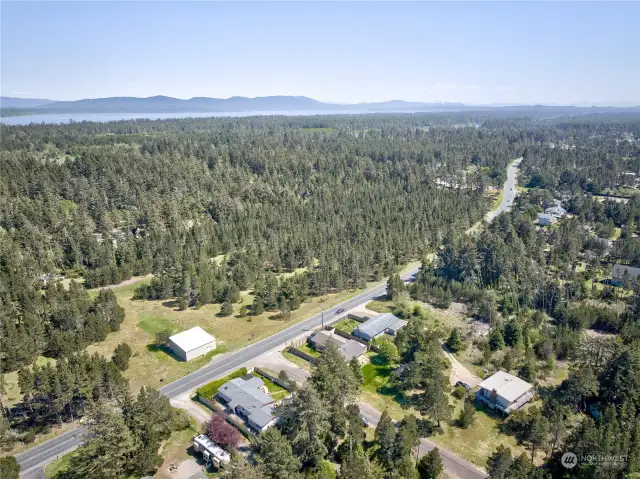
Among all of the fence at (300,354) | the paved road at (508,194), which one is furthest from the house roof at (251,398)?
the paved road at (508,194)

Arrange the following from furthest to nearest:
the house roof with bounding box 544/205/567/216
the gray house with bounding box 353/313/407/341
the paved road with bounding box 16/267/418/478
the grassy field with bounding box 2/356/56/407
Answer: the house roof with bounding box 544/205/567/216, the gray house with bounding box 353/313/407/341, the grassy field with bounding box 2/356/56/407, the paved road with bounding box 16/267/418/478

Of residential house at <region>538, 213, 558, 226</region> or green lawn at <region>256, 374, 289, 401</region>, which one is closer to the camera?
green lawn at <region>256, 374, 289, 401</region>

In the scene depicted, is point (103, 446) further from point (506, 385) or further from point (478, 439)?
point (506, 385)

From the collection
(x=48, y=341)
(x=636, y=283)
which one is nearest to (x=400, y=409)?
(x=48, y=341)

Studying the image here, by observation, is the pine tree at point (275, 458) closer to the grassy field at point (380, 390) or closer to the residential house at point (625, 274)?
the grassy field at point (380, 390)

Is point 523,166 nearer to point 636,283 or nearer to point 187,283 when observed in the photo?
point 636,283

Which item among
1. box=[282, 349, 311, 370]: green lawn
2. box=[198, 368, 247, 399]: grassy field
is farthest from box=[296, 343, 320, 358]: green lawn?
box=[198, 368, 247, 399]: grassy field

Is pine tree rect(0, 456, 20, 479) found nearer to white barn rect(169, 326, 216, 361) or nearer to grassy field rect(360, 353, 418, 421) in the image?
white barn rect(169, 326, 216, 361)
